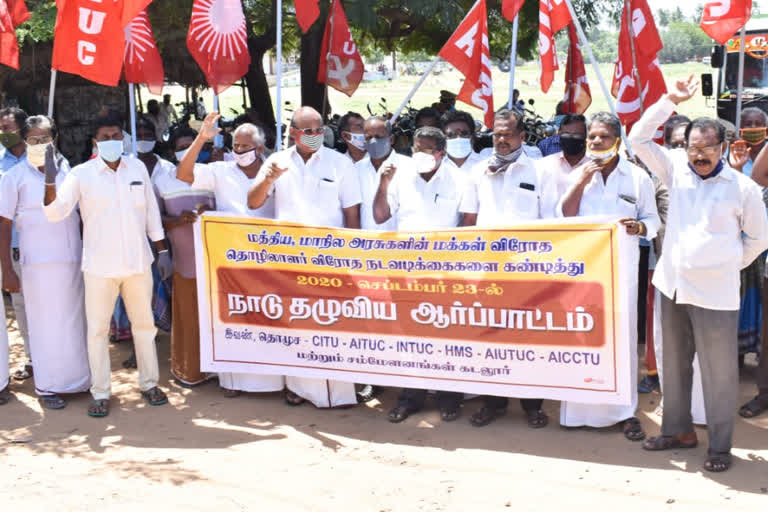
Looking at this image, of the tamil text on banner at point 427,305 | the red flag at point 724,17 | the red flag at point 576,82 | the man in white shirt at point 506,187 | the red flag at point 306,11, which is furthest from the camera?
the red flag at point 576,82

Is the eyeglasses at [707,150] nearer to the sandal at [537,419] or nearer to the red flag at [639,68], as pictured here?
the sandal at [537,419]

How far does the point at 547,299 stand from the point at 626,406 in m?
0.83

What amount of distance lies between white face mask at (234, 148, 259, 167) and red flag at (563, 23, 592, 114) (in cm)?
372

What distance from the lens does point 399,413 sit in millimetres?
5688

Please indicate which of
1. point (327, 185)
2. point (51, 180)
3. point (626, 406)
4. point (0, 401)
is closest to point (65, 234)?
point (51, 180)

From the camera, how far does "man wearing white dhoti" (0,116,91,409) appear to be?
5.90m

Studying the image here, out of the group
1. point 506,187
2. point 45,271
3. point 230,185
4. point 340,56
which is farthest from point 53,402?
point 340,56

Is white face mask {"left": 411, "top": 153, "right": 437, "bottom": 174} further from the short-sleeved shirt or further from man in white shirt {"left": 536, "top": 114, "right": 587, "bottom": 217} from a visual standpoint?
the short-sleeved shirt

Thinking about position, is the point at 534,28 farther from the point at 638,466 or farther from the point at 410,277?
the point at 638,466

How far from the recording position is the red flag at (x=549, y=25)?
6.94m

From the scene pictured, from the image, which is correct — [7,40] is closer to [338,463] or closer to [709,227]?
Result: [338,463]

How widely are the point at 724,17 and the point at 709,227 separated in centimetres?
265

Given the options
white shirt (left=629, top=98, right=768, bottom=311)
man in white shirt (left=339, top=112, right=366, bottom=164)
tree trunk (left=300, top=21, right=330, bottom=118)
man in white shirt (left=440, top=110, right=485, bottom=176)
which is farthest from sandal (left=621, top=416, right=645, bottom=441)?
tree trunk (left=300, top=21, right=330, bottom=118)

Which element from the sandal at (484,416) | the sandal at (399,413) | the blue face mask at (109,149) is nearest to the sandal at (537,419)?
the sandal at (484,416)
